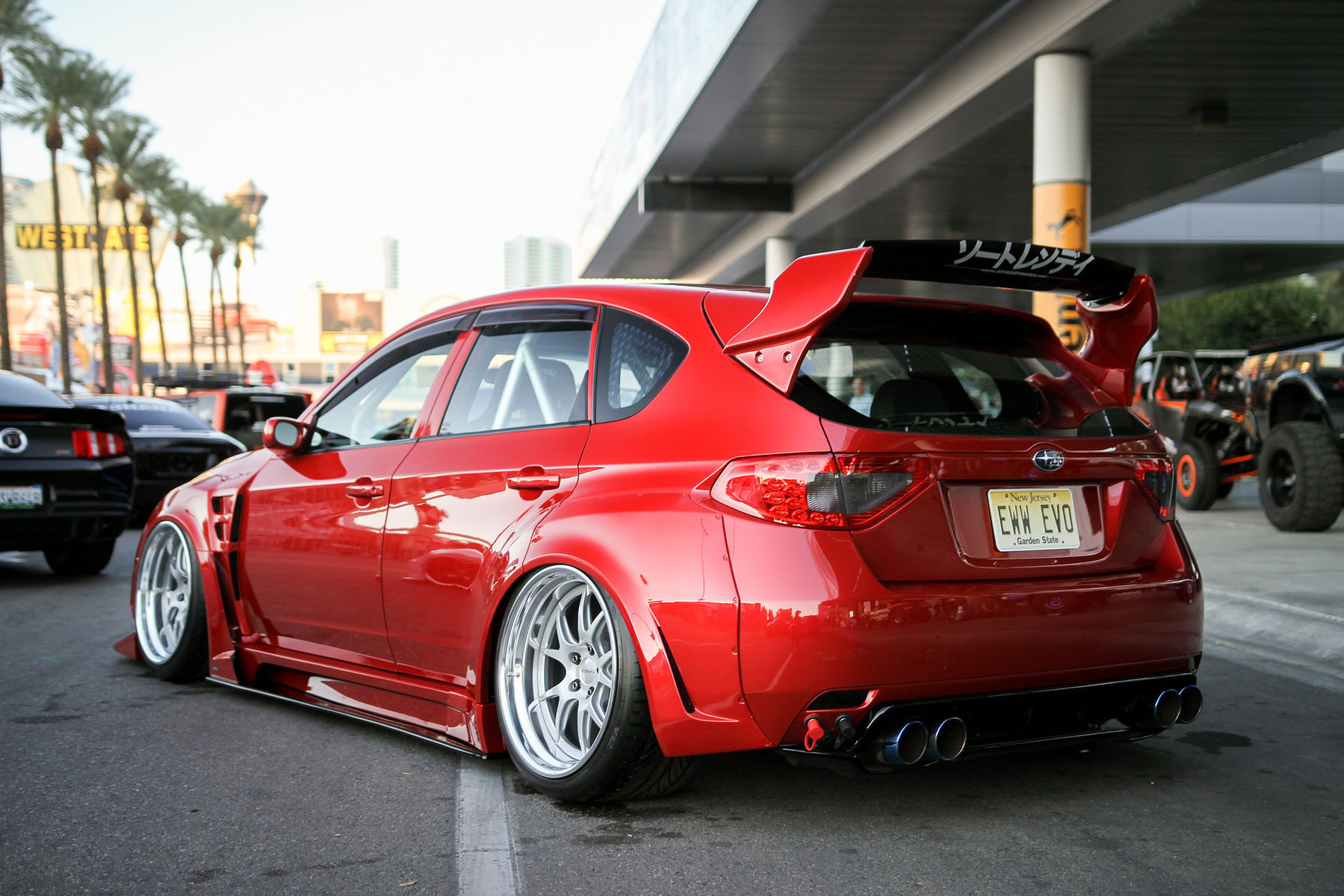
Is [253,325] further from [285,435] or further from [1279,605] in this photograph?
[285,435]

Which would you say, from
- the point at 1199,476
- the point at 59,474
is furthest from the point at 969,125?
the point at 59,474

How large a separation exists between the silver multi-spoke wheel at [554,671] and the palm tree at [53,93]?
3573 cm

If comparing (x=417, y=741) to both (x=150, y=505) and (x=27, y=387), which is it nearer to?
(x=27, y=387)

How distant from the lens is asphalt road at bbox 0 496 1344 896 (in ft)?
9.94

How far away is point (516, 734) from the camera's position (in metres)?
3.77

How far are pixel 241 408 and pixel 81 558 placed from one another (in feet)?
26.6

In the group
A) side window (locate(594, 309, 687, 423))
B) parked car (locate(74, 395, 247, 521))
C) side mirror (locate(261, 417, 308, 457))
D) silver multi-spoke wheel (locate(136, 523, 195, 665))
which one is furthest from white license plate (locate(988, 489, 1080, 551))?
parked car (locate(74, 395, 247, 521))

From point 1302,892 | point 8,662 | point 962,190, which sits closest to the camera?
point 1302,892

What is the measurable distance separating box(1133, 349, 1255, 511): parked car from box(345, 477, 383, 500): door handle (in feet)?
35.5

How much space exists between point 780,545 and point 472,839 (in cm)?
114

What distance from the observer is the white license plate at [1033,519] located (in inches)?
132

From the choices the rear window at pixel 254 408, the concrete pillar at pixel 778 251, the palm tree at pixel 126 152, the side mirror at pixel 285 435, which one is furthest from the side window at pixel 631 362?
the palm tree at pixel 126 152

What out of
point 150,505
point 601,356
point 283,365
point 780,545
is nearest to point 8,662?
point 601,356

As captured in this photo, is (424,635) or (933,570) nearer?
(933,570)
